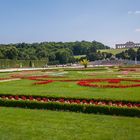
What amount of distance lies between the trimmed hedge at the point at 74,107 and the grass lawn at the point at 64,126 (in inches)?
15.8

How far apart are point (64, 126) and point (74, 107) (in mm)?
2245

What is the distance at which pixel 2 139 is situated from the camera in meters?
8.05

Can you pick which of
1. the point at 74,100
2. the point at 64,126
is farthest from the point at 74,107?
the point at 64,126

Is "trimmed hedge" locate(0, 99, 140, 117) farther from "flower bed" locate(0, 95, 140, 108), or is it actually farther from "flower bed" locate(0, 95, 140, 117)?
"flower bed" locate(0, 95, 140, 108)

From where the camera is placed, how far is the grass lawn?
829 centimetres

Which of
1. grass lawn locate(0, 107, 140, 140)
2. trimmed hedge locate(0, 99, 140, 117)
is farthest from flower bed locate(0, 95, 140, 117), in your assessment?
grass lawn locate(0, 107, 140, 140)

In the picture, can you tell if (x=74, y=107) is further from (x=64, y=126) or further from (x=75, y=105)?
(x=64, y=126)

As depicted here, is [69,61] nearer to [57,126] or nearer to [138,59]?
[138,59]

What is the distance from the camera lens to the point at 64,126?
9.24 metres

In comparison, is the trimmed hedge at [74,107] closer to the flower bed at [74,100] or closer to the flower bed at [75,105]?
the flower bed at [75,105]

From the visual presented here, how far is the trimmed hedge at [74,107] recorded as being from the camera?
10.7m

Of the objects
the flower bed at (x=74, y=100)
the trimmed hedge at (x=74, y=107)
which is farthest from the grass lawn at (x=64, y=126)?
the flower bed at (x=74, y=100)

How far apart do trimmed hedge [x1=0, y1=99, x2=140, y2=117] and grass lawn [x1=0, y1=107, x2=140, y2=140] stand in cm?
40

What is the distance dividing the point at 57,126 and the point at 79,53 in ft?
408
